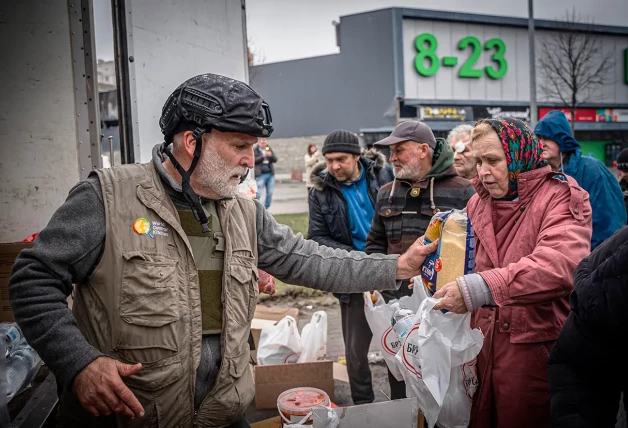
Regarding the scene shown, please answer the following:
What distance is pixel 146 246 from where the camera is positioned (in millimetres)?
1976

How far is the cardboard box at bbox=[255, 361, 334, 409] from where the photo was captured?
4.07 meters

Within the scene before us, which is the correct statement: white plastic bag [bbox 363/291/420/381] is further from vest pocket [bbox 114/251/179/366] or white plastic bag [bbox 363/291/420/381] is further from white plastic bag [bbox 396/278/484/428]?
vest pocket [bbox 114/251/179/366]

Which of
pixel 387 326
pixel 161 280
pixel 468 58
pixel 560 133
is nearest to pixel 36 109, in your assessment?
pixel 161 280

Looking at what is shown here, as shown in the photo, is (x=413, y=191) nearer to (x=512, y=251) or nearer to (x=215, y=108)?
(x=512, y=251)

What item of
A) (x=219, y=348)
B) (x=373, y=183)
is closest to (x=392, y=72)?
(x=373, y=183)

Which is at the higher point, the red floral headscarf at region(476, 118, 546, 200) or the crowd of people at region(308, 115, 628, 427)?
the red floral headscarf at region(476, 118, 546, 200)

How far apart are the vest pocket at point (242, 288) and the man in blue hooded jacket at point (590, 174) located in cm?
344

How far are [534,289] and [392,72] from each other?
61.3 ft

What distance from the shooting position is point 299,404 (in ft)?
9.59

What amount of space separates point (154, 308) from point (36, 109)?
2.66 m

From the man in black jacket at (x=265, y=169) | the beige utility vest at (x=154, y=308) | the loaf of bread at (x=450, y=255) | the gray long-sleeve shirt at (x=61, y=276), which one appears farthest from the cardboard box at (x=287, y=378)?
the man in black jacket at (x=265, y=169)

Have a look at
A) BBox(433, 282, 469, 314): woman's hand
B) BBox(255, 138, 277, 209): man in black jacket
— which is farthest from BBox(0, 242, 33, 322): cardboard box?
BBox(255, 138, 277, 209): man in black jacket

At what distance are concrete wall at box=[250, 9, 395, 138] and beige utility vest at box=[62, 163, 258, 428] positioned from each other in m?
18.9

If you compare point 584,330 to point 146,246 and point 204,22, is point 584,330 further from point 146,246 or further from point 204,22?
point 204,22
